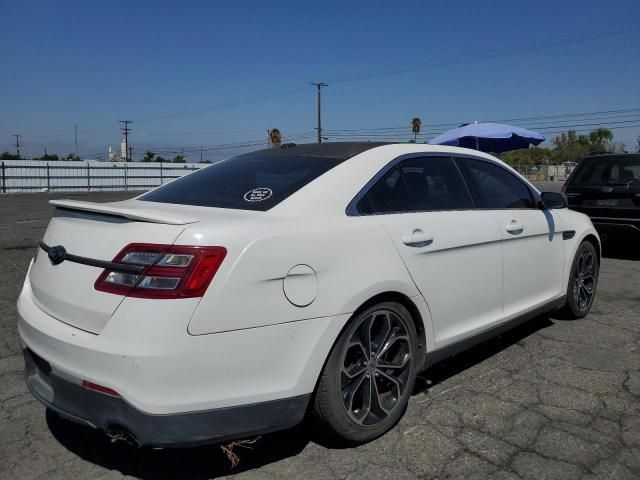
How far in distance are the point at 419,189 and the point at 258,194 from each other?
0.99 m

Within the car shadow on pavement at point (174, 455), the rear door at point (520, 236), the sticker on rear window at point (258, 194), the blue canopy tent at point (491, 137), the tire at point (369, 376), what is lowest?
the car shadow on pavement at point (174, 455)

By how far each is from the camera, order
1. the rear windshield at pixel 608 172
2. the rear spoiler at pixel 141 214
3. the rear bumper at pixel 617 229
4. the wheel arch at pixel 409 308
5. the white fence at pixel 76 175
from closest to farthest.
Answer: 1. the rear spoiler at pixel 141 214
2. the wheel arch at pixel 409 308
3. the rear bumper at pixel 617 229
4. the rear windshield at pixel 608 172
5. the white fence at pixel 76 175

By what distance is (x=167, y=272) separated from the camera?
7.13 feet

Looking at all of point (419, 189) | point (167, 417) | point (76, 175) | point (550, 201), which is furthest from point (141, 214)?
point (76, 175)

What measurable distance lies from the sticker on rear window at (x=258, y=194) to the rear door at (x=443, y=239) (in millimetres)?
471

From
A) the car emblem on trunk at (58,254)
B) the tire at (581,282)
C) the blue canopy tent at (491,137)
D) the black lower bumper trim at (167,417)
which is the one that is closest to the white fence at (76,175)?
the blue canopy tent at (491,137)

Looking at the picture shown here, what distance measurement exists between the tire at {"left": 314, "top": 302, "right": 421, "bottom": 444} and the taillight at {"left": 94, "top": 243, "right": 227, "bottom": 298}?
0.72 m

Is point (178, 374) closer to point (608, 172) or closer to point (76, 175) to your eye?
point (608, 172)

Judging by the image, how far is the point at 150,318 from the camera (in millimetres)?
2135

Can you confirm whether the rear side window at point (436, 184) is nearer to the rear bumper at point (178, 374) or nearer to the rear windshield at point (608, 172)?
the rear bumper at point (178, 374)

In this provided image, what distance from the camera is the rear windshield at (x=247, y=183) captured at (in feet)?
9.20

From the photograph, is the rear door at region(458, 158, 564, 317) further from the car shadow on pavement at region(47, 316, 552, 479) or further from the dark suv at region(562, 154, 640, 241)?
the dark suv at region(562, 154, 640, 241)

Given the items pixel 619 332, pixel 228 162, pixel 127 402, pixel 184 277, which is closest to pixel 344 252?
pixel 184 277

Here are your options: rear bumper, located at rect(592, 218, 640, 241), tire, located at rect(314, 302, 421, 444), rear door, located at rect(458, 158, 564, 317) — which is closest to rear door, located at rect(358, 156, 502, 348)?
rear door, located at rect(458, 158, 564, 317)
